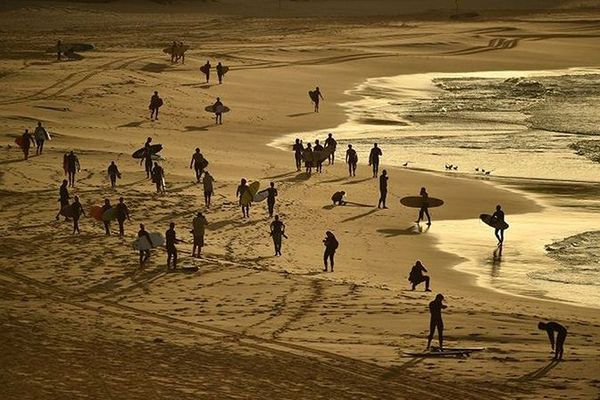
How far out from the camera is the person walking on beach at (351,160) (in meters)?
35.1

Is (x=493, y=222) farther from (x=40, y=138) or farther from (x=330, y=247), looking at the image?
(x=40, y=138)

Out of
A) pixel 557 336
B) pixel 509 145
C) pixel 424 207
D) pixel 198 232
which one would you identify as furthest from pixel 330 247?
pixel 509 145

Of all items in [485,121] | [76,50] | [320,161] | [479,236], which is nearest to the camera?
[479,236]

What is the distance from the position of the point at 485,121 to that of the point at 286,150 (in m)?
10.5

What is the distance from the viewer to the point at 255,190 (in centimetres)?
3011

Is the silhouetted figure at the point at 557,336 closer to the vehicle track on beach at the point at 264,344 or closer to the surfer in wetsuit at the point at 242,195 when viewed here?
the vehicle track on beach at the point at 264,344

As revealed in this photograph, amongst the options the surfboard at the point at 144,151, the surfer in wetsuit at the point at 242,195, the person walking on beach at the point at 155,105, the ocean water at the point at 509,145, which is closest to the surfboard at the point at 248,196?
the surfer in wetsuit at the point at 242,195

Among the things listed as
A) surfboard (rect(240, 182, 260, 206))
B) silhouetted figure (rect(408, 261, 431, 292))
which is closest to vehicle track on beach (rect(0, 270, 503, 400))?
silhouetted figure (rect(408, 261, 431, 292))

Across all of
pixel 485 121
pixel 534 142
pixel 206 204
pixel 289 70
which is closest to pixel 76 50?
pixel 289 70

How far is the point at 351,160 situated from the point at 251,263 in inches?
416

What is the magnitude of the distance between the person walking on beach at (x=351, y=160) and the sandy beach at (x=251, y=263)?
0.49 meters

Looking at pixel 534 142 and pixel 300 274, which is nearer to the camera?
pixel 300 274

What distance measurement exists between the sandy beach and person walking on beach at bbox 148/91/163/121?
23cm

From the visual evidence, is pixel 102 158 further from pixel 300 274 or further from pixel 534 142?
pixel 534 142
